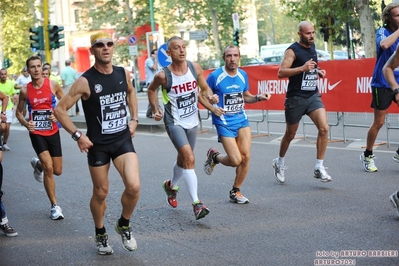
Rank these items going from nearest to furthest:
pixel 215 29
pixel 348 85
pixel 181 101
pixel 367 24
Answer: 1. pixel 181 101
2. pixel 348 85
3. pixel 367 24
4. pixel 215 29

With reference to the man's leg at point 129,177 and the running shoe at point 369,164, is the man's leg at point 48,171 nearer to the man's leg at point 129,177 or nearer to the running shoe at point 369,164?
the man's leg at point 129,177

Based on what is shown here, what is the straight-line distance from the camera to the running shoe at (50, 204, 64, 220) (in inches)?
336

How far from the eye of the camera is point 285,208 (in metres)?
8.19

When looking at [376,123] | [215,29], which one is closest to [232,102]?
[376,123]

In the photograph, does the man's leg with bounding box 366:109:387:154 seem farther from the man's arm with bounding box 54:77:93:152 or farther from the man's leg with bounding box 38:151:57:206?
the man's arm with bounding box 54:77:93:152

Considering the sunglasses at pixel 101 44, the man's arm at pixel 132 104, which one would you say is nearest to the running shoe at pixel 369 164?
the man's arm at pixel 132 104

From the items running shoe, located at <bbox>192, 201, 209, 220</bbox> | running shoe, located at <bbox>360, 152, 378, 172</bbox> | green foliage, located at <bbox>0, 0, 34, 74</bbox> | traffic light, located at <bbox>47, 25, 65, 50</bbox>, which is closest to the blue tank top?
running shoe, located at <bbox>360, 152, 378, 172</bbox>

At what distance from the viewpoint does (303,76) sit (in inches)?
380

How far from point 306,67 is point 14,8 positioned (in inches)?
1324

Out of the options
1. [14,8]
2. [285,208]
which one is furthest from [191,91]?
[14,8]

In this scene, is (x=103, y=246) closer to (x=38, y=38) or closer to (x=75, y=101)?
(x=75, y=101)

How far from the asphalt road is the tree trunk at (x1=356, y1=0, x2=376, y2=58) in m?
12.8

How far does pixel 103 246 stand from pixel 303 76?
4.06 m

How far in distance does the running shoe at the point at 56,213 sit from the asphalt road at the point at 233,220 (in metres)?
0.07
